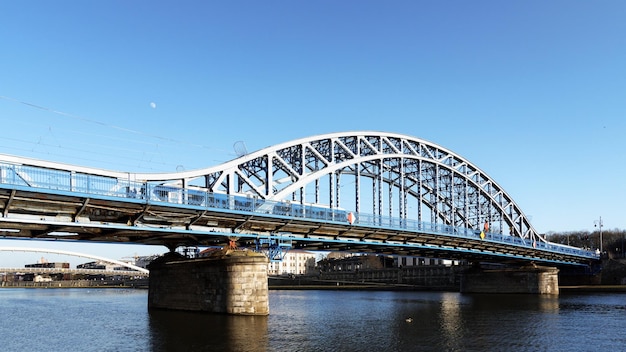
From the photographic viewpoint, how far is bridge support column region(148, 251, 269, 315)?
46.0m

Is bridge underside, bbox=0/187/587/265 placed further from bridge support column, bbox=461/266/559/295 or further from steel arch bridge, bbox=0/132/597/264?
bridge support column, bbox=461/266/559/295

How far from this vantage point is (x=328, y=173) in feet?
218

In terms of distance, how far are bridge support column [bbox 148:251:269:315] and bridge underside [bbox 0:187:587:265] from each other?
2.77m

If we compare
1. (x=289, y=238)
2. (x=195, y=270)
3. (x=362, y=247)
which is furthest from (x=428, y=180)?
(x=195, y=270)

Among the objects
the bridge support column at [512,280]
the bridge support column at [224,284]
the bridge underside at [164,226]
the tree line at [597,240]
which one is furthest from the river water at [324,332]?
the tree line at [597,240]

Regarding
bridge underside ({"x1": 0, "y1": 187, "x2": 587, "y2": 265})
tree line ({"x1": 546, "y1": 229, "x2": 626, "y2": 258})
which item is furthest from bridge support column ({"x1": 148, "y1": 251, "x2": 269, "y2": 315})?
tree line ({"x1": 546, "y1": 229, "x2": 626, "y2": 258})

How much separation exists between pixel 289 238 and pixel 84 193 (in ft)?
70.1

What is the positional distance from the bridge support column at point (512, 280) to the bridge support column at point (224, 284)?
206 feet

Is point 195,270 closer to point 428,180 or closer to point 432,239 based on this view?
point 432,239

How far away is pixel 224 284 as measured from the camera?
1849 inches

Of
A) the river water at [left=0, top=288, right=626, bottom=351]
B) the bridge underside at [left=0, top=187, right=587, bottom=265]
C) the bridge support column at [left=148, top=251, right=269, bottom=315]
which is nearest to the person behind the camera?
the river water at [left=0, top=288, right=626, bottom=351]

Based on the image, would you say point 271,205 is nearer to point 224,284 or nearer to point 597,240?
point 224,284

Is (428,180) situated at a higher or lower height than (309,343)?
higher

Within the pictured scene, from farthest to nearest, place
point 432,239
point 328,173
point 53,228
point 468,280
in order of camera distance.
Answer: point 468,280, point 432,239, point 328,173, point 53,228
